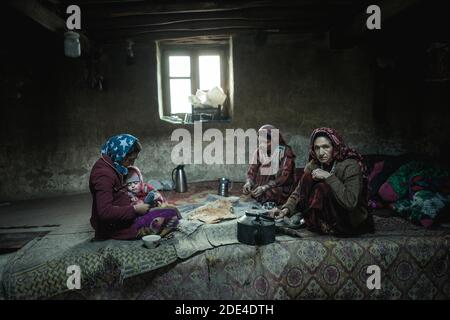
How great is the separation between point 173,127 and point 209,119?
2.48 feet

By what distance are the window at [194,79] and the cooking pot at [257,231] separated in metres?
3.70

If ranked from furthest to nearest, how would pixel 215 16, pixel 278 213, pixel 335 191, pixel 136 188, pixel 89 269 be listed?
pixel 215 16, pixel 136 188, pixel 278 213, pixel 335 191, pixel 89 269

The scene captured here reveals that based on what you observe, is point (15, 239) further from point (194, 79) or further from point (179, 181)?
point (194, 79)

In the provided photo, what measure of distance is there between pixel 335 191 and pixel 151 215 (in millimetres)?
1909

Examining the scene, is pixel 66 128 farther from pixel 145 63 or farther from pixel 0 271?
pixel 0 271

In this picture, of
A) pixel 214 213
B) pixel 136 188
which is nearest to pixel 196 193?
pixel 214 213

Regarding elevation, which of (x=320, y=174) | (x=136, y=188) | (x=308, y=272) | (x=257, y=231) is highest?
→ (x=320, y=174)

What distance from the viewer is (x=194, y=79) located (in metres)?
6.62

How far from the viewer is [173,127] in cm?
628

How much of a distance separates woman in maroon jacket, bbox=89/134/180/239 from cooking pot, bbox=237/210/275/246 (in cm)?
85

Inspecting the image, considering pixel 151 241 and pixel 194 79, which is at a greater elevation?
pixel 194 79

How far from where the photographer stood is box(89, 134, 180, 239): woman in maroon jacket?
3.00 meters

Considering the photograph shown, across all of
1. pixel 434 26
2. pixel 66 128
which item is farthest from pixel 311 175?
pixel 66 128
